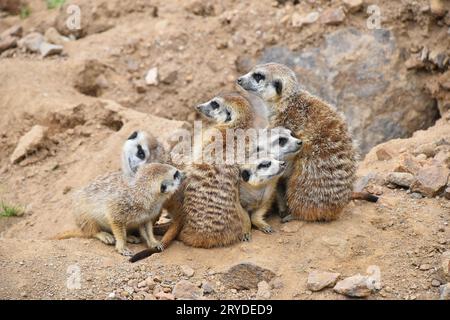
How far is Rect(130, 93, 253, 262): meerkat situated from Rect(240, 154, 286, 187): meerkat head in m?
0.07

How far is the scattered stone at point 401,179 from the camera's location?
4.79 meters

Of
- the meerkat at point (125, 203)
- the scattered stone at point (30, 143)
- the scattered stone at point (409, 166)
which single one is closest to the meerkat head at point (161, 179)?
the meerkat at point (125, 203)

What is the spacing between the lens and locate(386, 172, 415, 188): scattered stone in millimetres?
4793

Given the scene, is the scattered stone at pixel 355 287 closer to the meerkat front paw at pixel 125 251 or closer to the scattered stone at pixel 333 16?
the meerkat front paw at pixel 125 251

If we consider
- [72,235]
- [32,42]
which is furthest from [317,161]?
[32,42]

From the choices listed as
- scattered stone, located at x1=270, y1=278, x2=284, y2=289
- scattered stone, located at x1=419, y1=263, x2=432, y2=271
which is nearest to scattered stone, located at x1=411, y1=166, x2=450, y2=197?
scattered stone, located at x1=419, y1=263, x2=432, y2=271

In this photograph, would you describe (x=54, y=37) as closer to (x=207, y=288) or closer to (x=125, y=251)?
(x=125, y=251)

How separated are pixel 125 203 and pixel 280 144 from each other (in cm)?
99

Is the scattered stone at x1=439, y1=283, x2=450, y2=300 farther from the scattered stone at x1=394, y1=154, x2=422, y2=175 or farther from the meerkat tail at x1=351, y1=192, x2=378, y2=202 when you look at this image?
the scattered stone at x1=394, y1=154, x2=422, y2=175

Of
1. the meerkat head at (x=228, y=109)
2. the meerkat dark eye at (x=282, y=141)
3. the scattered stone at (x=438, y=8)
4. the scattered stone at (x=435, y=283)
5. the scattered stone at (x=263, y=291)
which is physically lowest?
the scattered stone at (x=263, y=291)

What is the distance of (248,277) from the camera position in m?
3.88

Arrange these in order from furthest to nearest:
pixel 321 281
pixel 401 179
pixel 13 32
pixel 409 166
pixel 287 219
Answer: pixel 13 32, pixel 409 166, pixel 401 179, pixel 287 219, pixel 321 281

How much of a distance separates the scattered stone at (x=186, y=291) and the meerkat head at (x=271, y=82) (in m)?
1.39

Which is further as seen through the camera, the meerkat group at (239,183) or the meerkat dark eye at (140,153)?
the meerkat dark eye at (140,153)
